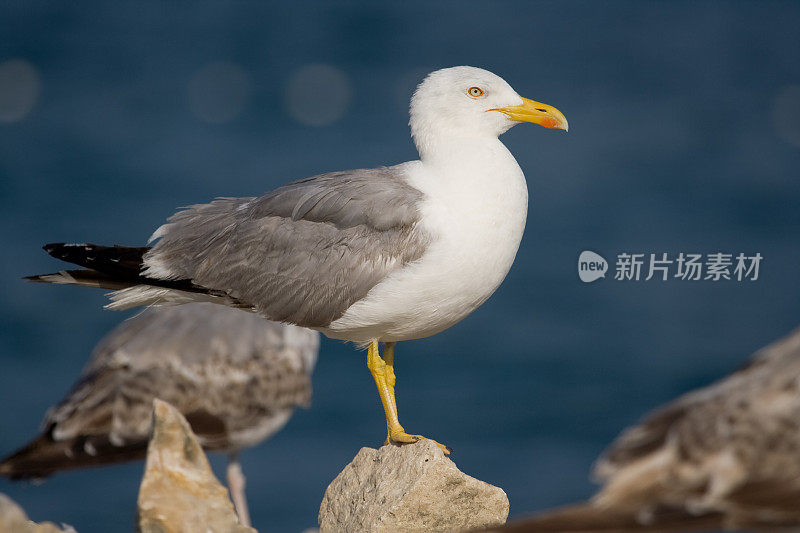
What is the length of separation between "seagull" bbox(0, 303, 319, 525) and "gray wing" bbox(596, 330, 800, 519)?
3.10m

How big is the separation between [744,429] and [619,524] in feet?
1.96

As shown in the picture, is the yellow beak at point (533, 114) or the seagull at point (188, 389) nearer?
the seagull at point (188, 389)

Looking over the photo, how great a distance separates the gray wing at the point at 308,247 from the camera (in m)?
6.20

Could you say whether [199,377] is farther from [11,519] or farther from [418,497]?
[11,519]

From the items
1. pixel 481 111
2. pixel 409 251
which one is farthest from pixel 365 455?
pixel 481 111

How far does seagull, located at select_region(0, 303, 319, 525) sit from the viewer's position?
255 inches

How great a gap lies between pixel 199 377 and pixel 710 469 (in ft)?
12.8

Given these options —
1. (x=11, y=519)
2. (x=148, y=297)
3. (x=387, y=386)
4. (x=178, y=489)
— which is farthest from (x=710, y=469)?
(x=148, y=297)

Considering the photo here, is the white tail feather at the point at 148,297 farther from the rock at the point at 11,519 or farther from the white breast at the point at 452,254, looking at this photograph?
the rock at the point at 11,519

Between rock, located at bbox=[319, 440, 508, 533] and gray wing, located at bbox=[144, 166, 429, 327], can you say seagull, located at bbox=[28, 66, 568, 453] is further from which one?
rock, located at bbox=[319, 440, 508, 533]

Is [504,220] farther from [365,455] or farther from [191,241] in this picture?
[191,241]

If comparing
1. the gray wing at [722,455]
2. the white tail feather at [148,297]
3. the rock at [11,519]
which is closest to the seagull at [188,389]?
the white tail feather at [148,297]

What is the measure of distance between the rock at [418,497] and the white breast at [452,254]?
775 millimetres

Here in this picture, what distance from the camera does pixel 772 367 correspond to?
155 inches
